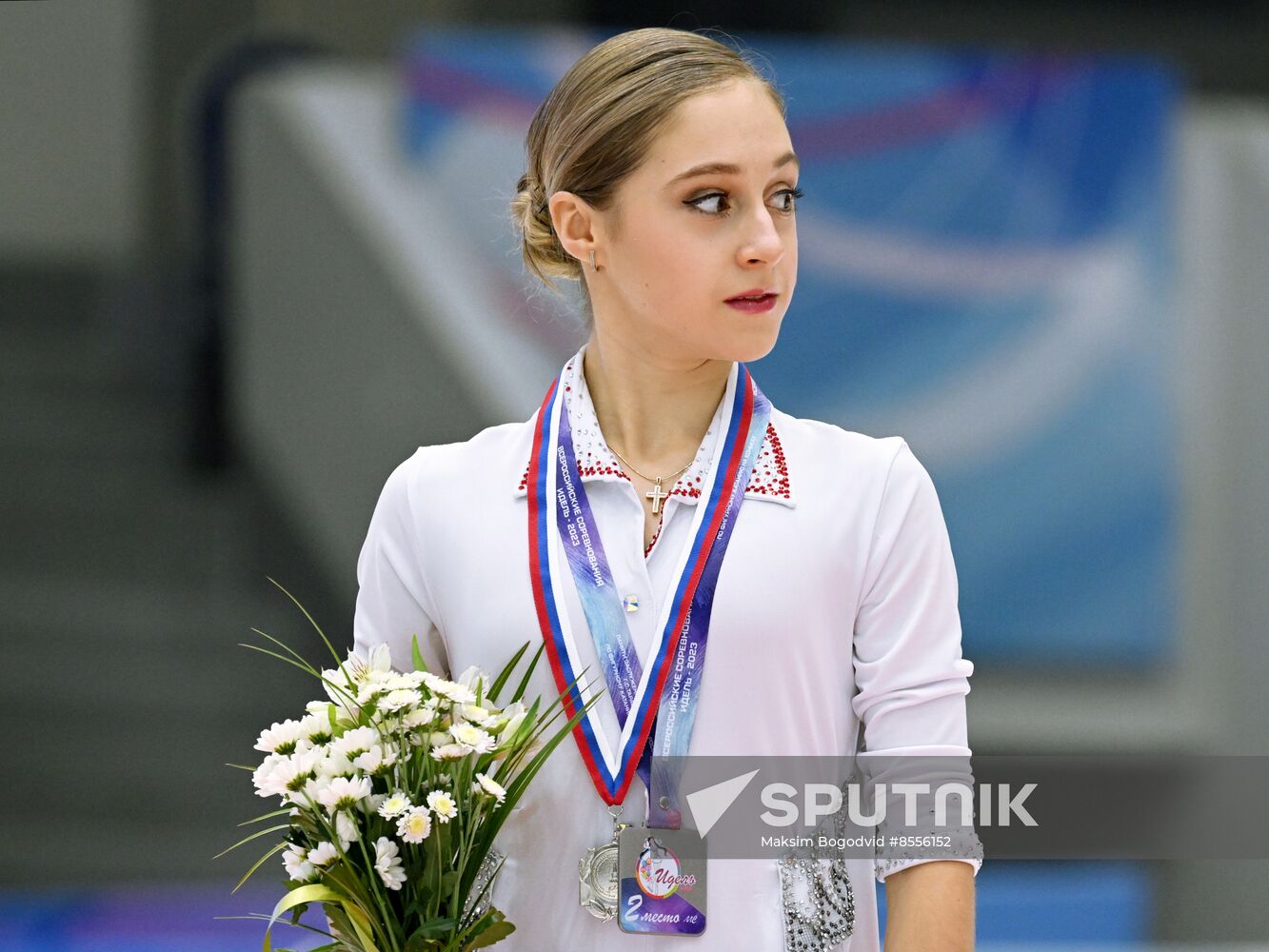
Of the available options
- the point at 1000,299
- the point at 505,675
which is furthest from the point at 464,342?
the point at 505,675

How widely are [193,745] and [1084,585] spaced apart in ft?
8.63

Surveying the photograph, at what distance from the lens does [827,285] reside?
473cm

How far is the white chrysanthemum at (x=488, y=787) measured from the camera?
5.17ft

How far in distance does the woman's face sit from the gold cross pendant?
6.4 inches

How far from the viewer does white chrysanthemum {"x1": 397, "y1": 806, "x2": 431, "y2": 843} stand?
1.55m

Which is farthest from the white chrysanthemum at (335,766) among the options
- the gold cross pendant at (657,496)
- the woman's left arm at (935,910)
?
the woman's left arm at (935,910)

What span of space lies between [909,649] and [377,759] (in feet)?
1.86

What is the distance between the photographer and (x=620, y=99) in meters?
1.79

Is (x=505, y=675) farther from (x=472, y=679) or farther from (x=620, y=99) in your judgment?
(x=620, y=99)

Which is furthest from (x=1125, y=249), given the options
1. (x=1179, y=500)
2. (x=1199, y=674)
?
(x=1199, y=674)

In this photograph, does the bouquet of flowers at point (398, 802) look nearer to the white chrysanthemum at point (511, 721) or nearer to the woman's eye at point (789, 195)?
the white chrysanthemum at point (511, 721)

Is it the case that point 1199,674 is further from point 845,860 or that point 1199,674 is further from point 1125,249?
point 845,860

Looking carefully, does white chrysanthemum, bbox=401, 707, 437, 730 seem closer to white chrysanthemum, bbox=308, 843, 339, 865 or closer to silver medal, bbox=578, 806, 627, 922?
white chrysanthemum, bbox=308, 843, 339, 865

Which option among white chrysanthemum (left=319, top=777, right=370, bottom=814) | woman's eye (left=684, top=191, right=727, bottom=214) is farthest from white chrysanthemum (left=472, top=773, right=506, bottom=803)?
woman's eye (left=684, top=191, right=727, bottom=214)
